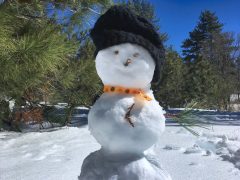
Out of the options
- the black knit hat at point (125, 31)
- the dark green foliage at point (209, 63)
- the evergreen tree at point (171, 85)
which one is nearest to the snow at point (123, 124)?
the black knit hat at point (125, 31)

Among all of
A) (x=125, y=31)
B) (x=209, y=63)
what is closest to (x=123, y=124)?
(x=125, y=31)

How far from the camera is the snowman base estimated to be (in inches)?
49.1

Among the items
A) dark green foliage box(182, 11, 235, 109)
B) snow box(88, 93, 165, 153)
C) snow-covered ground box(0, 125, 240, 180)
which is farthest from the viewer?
dark green foliage box(182, 11, 235, 109)

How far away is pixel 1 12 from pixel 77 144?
1.28 meters

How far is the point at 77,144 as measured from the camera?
10.1 ft

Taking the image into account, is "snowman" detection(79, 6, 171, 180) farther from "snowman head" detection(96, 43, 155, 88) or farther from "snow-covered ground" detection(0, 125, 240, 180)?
"snow-covered ground" detection(0, 125, 240, 180)

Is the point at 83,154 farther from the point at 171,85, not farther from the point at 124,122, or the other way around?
the point at 171,85

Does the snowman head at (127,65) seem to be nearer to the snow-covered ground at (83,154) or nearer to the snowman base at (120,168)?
the snowman base at (120,168)

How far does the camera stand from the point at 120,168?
4.12 feet

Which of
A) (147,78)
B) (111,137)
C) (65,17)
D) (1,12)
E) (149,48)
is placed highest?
(65,17)

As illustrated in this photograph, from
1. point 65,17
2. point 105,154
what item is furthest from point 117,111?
point 65,17

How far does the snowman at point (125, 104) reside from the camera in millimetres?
1252

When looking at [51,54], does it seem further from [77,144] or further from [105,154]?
[105,154]

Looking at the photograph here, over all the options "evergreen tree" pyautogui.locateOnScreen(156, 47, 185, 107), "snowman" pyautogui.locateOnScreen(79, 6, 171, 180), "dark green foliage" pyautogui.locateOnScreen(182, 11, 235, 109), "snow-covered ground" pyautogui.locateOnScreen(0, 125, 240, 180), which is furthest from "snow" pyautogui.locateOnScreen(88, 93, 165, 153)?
"evergreen tree" pyautogui.locateOnScreen(156, 47, 185, 107)
